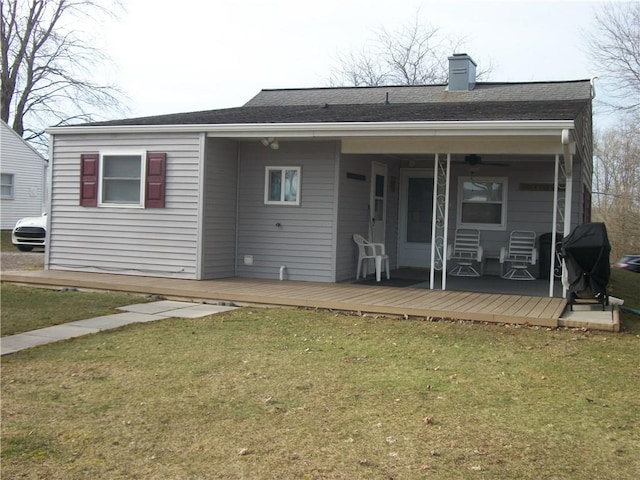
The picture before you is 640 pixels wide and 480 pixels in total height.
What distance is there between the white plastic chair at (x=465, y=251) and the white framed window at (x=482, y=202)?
9.7 inches

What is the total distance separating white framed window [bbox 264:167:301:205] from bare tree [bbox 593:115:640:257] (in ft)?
60.6

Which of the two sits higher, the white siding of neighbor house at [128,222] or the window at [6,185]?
the window at [6,185]

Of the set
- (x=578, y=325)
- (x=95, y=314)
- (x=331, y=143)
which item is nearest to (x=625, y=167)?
(x=331, y=143)

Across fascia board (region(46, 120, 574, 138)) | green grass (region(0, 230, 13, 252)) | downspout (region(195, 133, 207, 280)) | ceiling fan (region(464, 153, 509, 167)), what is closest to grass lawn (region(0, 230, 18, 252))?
green grass (region(0, 230, 13, 252))

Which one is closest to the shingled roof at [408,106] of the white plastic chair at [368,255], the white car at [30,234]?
the white plastic chair at [368,255]

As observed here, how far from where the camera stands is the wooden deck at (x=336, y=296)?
7609 millimetres

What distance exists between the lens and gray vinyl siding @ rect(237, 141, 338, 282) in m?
10.5

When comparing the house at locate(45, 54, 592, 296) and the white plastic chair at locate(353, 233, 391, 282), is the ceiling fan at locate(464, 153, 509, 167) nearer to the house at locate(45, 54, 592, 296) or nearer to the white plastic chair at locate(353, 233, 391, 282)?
the house at locate(45, 54, 592, 296)

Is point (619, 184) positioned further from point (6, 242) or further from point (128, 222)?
point (128, 222)

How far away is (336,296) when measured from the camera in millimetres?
8734

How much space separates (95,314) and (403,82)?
2677 cm

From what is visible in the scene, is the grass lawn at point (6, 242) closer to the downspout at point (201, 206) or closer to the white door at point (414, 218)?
the downspout at point (201, 206)

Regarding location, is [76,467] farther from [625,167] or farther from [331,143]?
[625,167]

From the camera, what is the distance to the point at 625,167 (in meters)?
31.3
